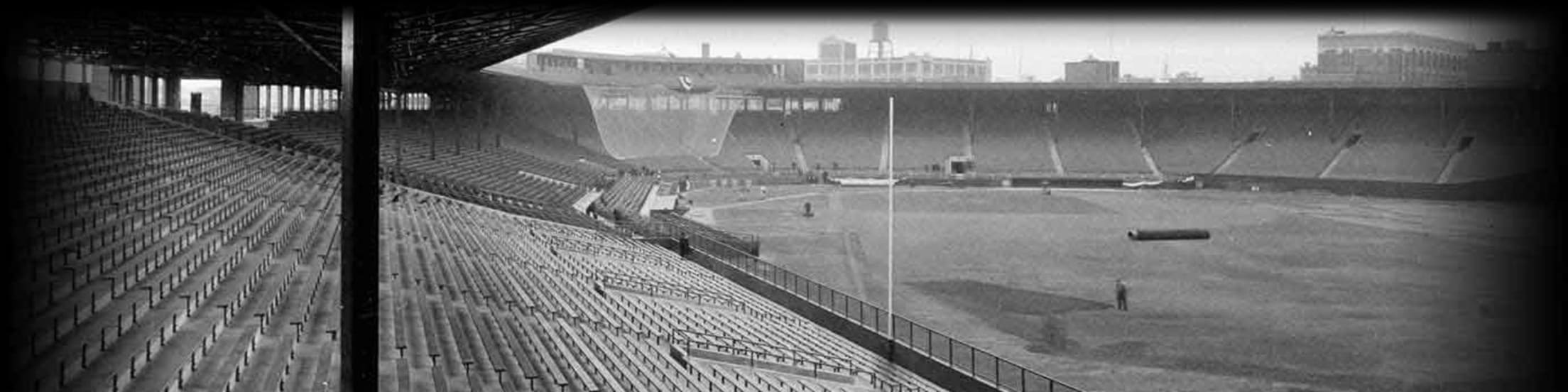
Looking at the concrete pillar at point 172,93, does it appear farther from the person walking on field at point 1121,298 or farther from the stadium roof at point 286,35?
the person walking on field at point 1121,298

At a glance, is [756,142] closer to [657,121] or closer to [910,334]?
[657,121]

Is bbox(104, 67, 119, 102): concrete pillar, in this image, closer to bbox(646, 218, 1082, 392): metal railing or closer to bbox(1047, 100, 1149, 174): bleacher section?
bbox(646, 218, 1082, 392): metal railing

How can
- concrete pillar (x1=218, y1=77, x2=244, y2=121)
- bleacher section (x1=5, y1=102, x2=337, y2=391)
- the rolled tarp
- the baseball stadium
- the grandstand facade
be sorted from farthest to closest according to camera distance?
the grandstand facade
concrete pillar (x1=218, y1=77, x2=244, y2=121)
the rolled tarp
bleacher section (x1=5, y1=102, x2=337, y2=391)
the baseball stadium

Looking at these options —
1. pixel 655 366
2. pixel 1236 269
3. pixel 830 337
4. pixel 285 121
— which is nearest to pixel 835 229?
pixel 1236 269

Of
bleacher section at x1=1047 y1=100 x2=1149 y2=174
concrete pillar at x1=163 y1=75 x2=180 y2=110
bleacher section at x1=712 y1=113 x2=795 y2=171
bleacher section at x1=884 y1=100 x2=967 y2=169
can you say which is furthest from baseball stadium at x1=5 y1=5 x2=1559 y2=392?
bleacher section at x1=884 y1=100 x2=967 y2=169

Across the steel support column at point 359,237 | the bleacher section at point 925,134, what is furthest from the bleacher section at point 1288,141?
the steel support column at point 359,237

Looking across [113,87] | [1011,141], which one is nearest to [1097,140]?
[1011,141]
